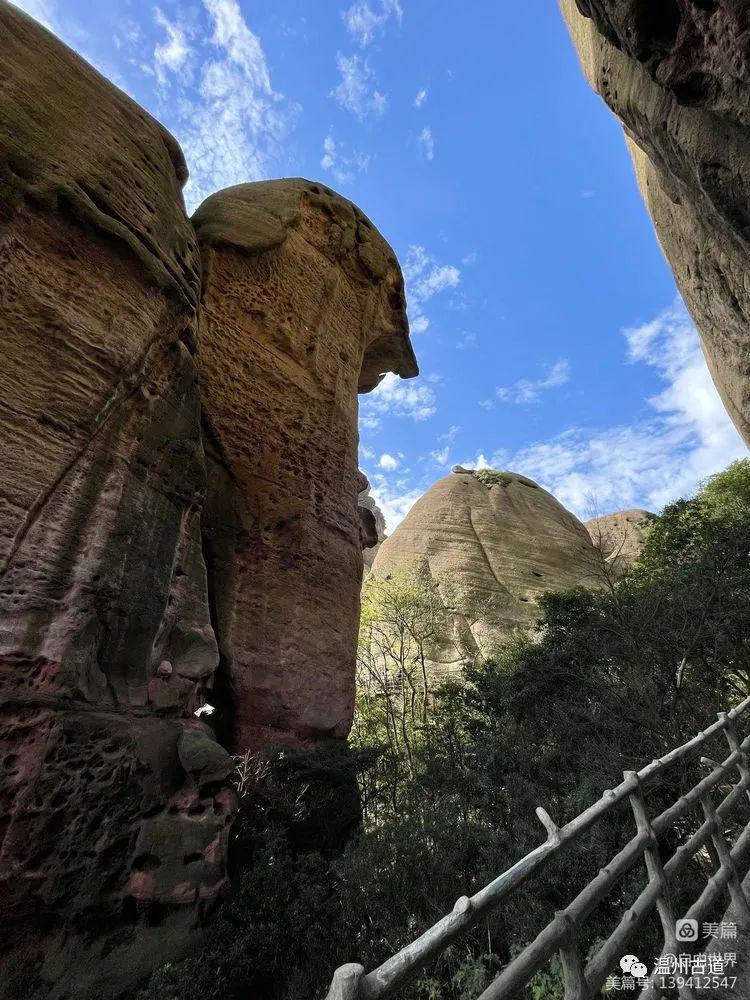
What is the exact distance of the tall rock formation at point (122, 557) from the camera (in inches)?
139

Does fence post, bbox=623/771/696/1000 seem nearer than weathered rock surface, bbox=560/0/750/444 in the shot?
Yes

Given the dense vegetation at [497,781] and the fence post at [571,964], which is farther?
the dense vegetation at [497,781]

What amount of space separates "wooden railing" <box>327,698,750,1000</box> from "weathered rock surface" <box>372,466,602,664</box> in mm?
17122

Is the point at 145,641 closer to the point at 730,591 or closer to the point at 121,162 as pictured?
the point at 121,162

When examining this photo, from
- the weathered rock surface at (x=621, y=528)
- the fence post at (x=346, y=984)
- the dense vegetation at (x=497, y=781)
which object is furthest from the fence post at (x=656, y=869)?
the weathered rock surface at (x=621, y=528)

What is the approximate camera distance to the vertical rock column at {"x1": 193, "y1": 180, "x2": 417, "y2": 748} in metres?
6.94

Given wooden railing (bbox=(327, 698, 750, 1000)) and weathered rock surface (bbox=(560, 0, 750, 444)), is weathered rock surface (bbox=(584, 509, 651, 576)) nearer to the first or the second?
weathered rock surface (bbox=(560, 0, 750, 444))

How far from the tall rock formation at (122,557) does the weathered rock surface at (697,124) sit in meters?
4.92

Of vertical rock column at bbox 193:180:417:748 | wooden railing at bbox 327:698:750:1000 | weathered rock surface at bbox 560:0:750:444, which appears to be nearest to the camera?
wooden railing at bbox 327:698:750:1000

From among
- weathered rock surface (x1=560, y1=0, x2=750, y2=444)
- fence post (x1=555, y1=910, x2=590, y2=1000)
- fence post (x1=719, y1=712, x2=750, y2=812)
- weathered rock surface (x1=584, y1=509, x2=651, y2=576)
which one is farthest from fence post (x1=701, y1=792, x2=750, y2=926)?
weathered rock surface (x1=584, y1=509, x2=651, y2=576)

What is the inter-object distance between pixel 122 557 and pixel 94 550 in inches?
9.7

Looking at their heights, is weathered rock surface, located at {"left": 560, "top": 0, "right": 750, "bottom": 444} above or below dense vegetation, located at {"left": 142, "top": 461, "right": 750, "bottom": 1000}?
above

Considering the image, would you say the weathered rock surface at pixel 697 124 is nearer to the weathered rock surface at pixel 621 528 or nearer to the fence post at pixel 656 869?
the fence post at pixel 656 869

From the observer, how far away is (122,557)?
4441mm
